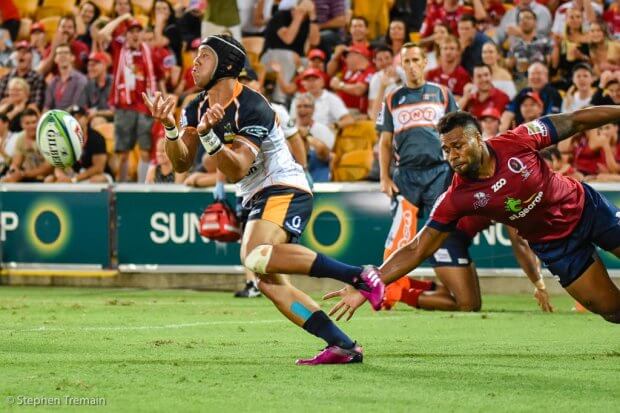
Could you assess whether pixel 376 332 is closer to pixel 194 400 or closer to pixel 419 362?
pixel 419 362

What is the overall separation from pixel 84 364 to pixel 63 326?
3151 millimetres

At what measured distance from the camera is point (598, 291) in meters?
9.14

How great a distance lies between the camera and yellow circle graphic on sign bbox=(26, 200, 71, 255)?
17.5 meters

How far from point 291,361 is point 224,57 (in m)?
2.30

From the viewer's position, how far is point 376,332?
11.1m

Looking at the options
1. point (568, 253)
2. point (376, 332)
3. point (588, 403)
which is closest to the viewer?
point (588, 403)

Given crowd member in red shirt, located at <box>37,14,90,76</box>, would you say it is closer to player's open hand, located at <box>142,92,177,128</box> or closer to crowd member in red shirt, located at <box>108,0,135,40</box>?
crowd member in red shirt, located at <box>108,0,135,40</box>

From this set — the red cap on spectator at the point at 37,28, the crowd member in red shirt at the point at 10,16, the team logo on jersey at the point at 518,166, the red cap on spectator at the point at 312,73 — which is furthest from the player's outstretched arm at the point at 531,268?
the crowd member in red shirt at the point at 10,16

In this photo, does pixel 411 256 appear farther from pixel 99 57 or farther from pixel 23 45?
pixel 23 45

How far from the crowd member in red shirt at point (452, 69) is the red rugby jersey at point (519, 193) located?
9.02 metres

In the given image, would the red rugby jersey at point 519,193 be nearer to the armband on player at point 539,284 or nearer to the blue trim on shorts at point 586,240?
the blue trim on shorts at point 586,240

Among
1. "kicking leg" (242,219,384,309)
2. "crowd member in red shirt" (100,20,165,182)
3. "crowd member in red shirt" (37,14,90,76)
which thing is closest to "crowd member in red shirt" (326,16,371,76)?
"crowd member in red shirt" (100,20,165,182)

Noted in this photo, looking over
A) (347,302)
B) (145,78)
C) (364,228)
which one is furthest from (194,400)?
(145,78)

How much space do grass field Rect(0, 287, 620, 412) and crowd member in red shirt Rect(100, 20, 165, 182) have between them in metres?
5.62
